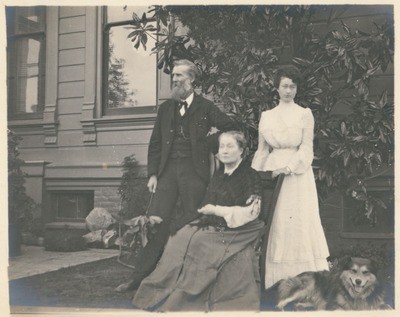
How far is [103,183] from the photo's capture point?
6.26 meters

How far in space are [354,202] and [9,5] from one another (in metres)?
4.38

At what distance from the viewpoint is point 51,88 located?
6.34 m

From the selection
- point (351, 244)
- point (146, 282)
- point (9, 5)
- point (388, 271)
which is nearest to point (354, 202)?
point (351, 244)

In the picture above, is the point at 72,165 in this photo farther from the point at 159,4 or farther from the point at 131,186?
the point at 159,4

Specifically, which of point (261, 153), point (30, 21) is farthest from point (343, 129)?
point (30, 21)

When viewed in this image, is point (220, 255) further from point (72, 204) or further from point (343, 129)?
point (72, 204)

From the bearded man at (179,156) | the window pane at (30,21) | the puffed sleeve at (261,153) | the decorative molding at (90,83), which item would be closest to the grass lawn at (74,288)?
the bearded man at (179,156)

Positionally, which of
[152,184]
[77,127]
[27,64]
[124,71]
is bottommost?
[152,184]

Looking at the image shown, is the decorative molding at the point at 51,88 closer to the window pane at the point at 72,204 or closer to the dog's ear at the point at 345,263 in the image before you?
the window pane at the point at 72,204

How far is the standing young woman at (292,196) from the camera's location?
4500 mm

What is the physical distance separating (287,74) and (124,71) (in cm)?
247

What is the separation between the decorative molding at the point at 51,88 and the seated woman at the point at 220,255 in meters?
2.78

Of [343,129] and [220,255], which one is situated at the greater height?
[343,129]

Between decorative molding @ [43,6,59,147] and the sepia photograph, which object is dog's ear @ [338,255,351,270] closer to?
the sepia photograph
